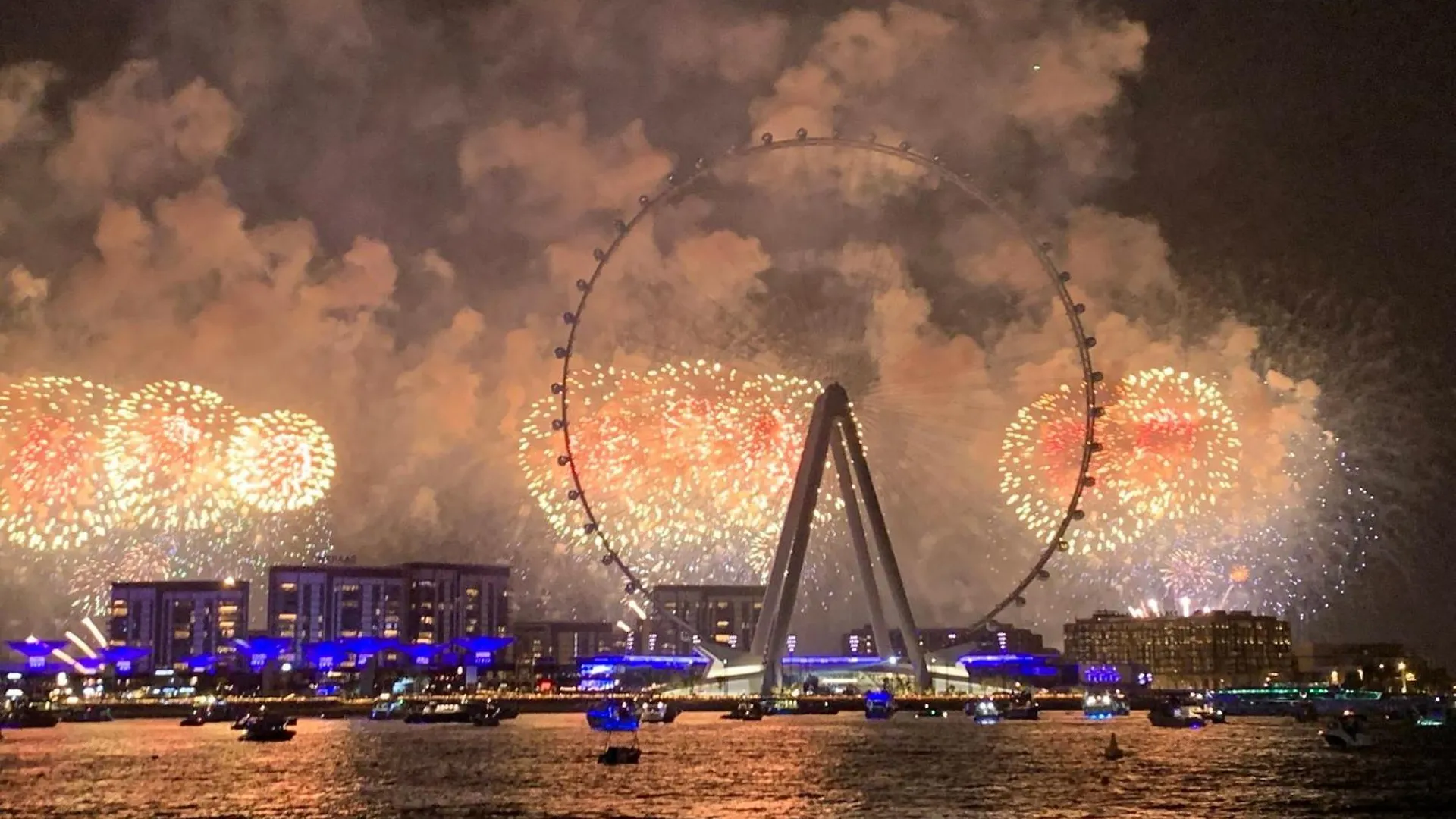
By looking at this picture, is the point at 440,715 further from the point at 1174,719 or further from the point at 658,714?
the point at 1174,719

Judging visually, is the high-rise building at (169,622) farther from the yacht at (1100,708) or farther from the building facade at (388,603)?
the yacht at (1100,708)

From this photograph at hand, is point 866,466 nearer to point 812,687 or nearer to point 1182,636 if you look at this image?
point 812,687

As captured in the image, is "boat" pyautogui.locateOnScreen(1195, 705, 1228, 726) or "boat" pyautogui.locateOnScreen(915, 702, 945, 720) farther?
"boat" pyautogui.locateOnScreen(915, 702, 945, 720)

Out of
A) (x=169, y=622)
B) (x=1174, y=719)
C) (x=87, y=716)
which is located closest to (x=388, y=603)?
(x=169, y=622)

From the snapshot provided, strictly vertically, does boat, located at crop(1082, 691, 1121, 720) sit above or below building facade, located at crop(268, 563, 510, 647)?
below

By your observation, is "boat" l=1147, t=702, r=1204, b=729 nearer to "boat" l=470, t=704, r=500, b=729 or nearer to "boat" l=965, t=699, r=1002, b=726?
"boat" l=965, t=699, r=1002, b=726

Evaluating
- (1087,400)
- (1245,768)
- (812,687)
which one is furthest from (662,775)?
(812,687)

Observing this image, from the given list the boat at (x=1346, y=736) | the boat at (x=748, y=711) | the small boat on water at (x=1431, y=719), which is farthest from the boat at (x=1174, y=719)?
the boat at (x=748, y=711)

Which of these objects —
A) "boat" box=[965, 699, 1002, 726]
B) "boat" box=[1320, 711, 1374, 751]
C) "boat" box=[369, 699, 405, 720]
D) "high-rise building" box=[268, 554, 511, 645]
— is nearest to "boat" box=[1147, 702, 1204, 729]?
"boat" box=[965, 699, 1002, 726]
